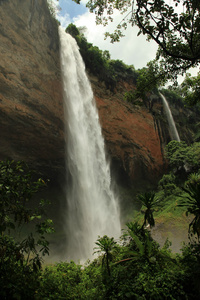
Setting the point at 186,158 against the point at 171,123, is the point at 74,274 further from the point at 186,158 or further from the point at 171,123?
the point at 171,123

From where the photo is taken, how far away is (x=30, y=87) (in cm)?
1121

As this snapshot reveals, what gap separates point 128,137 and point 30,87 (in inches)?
345

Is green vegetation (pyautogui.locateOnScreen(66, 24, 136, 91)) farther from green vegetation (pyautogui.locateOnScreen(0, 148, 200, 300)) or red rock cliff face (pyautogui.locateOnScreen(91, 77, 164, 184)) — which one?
green vegetation (pyautogui.locateOnScreen(0, 148, 200, 300))

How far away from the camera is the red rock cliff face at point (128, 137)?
16141 millimetres

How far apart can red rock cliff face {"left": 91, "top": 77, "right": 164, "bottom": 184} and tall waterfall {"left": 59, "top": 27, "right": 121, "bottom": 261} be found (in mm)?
1562

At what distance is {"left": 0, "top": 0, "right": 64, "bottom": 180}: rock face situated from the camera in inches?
408

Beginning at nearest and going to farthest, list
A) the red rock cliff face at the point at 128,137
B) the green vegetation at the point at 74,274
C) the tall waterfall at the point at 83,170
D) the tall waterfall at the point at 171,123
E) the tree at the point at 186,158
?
the green vegetation at the point at 74,274 → the tall waterfall at the point at 83,170 → the tree at the point at 186,158 → the red rock cliff face at the point at 128,137 → the tall waterfall at the point at 171,123

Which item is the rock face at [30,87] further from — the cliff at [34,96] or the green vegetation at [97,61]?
the green vegetation at [97,61]

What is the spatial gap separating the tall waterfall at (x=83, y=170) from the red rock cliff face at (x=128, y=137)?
1.56 m


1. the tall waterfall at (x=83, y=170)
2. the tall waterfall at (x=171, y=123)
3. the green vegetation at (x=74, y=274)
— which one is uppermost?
the tall waterfall at (x=171, y=123)

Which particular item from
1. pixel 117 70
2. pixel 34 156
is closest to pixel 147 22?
pixel 34 156

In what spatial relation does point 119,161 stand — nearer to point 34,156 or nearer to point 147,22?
point 34,156

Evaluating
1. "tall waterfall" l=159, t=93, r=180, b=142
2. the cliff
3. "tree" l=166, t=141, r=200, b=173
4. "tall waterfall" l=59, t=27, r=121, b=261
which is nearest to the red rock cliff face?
the cliff

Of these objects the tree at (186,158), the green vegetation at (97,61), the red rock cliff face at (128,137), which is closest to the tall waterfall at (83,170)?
the red rock cliff face at (128,137)
